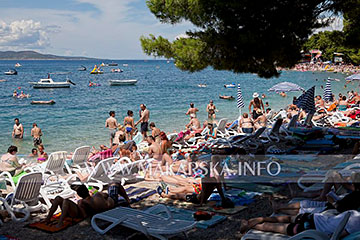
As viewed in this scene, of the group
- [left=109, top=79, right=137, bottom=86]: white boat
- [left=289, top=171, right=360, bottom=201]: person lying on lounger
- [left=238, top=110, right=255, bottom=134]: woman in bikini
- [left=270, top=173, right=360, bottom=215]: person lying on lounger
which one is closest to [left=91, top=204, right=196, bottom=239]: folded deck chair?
[left=270, top=173, right=360, bottom=215]: person lying on lounger

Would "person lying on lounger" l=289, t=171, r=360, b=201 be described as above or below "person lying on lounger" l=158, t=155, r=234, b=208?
above

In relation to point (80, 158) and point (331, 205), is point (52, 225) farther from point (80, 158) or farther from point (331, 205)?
point (331, 205)

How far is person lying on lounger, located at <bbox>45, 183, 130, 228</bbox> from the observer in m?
5.17

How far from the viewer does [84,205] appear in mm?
5363

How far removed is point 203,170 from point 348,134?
18.9 ft

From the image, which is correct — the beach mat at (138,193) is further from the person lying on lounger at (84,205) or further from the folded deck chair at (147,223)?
the folded deck chair at (147,223)

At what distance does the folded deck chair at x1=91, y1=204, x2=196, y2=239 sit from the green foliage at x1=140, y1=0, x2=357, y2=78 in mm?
3579

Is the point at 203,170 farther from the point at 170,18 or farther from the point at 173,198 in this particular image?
the point at 170,18

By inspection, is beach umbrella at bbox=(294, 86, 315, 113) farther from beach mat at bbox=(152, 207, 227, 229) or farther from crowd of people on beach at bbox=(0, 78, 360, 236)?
beach mat at bbox=(152, 207, 227, 229)

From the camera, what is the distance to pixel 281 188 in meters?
6.53

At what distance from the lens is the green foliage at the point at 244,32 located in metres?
6.90

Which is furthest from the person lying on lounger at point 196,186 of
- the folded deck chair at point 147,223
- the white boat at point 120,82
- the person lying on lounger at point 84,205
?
the white boat at point 120,82

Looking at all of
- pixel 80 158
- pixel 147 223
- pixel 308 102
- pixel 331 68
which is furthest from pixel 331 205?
pixel 331 68

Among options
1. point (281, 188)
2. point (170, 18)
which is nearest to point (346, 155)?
point (281, 188)
